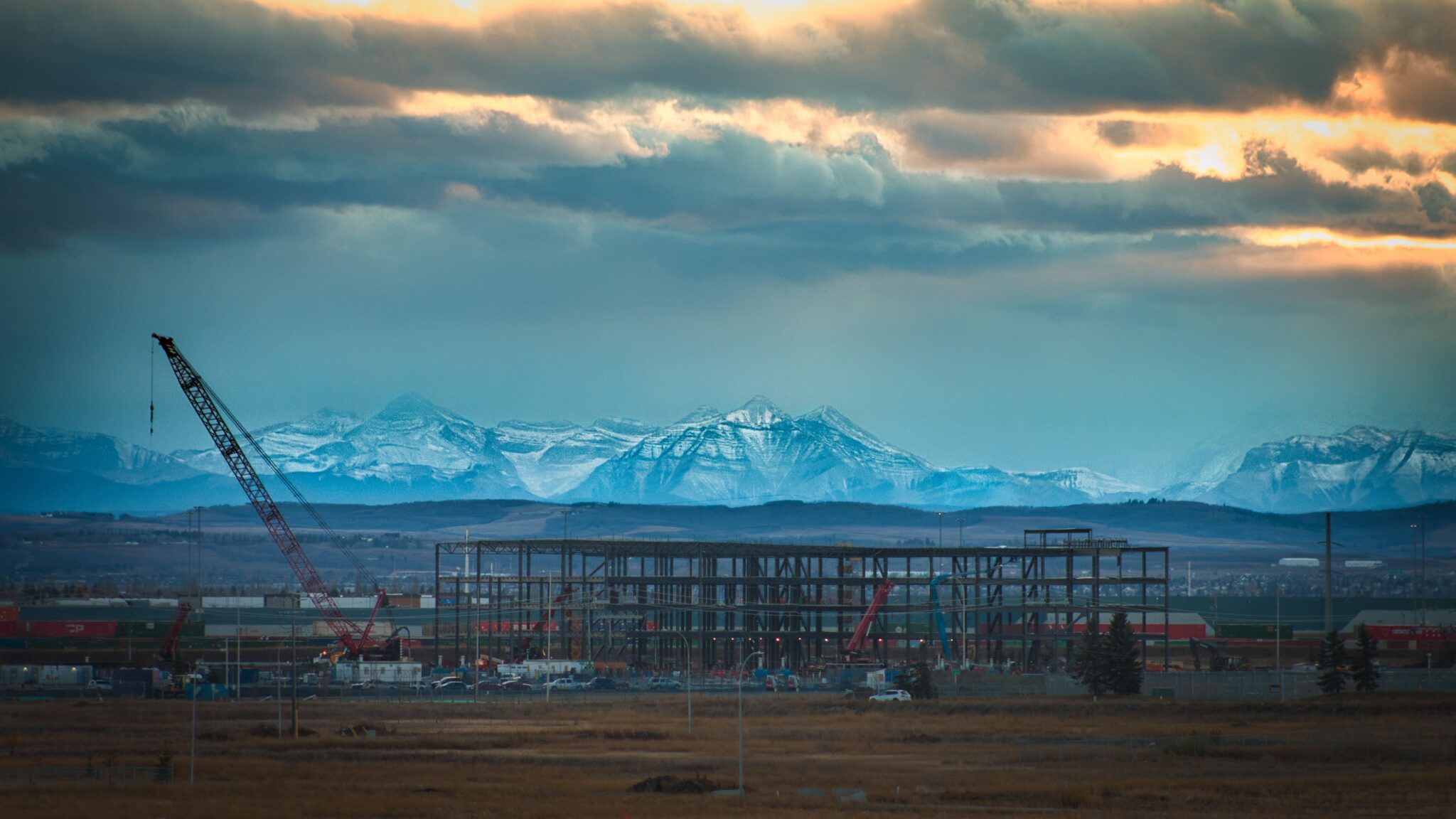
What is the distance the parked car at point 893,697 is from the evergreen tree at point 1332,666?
30356 millimetres

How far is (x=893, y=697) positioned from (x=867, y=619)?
38.2 meters

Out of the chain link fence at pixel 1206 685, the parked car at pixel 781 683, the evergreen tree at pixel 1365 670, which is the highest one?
the evergreen tree at pixel 1365 670

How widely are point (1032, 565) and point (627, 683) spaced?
46.5m

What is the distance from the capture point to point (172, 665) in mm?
175125

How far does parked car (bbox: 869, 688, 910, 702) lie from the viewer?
135 metres

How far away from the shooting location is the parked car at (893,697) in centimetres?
13538

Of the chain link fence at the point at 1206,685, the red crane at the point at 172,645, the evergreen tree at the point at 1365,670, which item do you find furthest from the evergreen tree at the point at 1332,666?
the red crane at the point at 172,645

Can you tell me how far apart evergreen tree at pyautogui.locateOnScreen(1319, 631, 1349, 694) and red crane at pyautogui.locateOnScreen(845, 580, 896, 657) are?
153 ft

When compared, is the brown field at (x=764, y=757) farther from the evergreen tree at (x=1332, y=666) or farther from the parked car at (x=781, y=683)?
the parked car at (x=781, y=683)

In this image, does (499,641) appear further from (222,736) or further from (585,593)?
(222,736)

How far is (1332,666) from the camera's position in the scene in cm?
13462

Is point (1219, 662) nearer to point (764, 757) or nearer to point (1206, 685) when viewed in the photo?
point (1206, 685)

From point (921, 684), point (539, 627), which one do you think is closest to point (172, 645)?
point (539, 627)

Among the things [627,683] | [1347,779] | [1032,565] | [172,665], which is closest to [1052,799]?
[1347,779]
